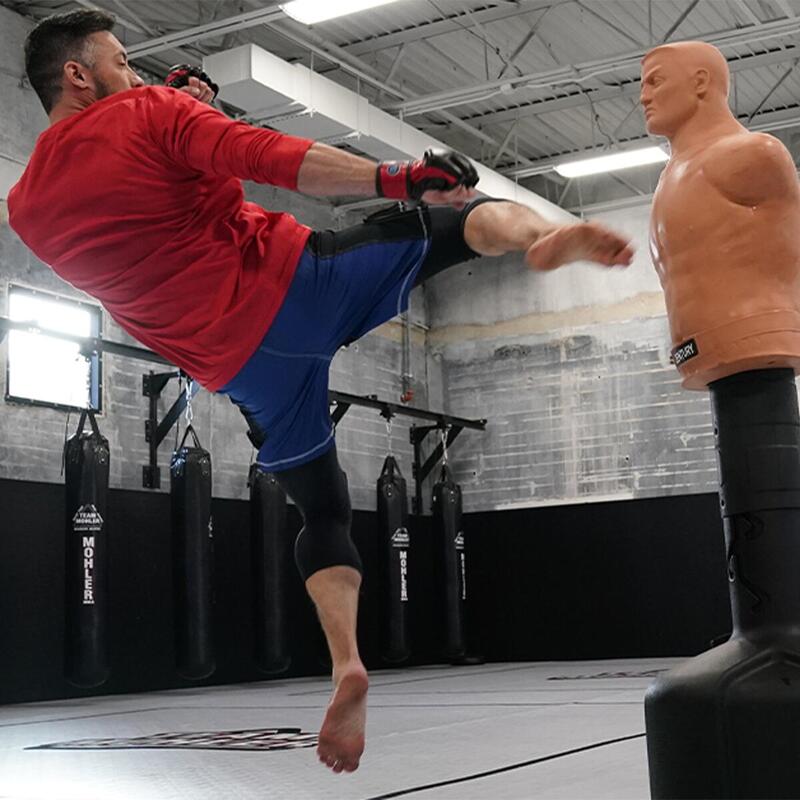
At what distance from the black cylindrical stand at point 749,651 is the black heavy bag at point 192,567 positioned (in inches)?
237

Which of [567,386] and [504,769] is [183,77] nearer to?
[504,769]

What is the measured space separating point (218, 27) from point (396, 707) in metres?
5.02

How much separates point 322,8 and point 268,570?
392cm

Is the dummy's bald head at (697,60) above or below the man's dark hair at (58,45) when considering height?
below

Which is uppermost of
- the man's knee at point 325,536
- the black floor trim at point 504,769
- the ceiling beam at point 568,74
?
the ceiling beam at point 568,74

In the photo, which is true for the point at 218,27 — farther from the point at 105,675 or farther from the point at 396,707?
the point at 396,707

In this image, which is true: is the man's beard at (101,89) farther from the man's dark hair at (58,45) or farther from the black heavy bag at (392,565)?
the black heavy bag at (392,565)

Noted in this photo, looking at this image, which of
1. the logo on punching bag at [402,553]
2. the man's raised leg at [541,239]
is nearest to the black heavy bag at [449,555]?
the logo on punching bag at [402,553]

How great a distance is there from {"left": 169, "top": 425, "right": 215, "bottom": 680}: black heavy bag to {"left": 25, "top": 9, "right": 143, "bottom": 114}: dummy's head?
5.01 meters

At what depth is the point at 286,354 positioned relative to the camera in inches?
98.6

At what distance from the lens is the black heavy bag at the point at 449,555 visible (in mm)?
10477

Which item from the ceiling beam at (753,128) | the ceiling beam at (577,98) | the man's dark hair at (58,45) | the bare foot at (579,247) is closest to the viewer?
the bare foot at (579,247)

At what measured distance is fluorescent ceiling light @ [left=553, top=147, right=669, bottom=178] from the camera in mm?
10164

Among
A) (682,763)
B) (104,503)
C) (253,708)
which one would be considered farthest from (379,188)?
(104,503)
